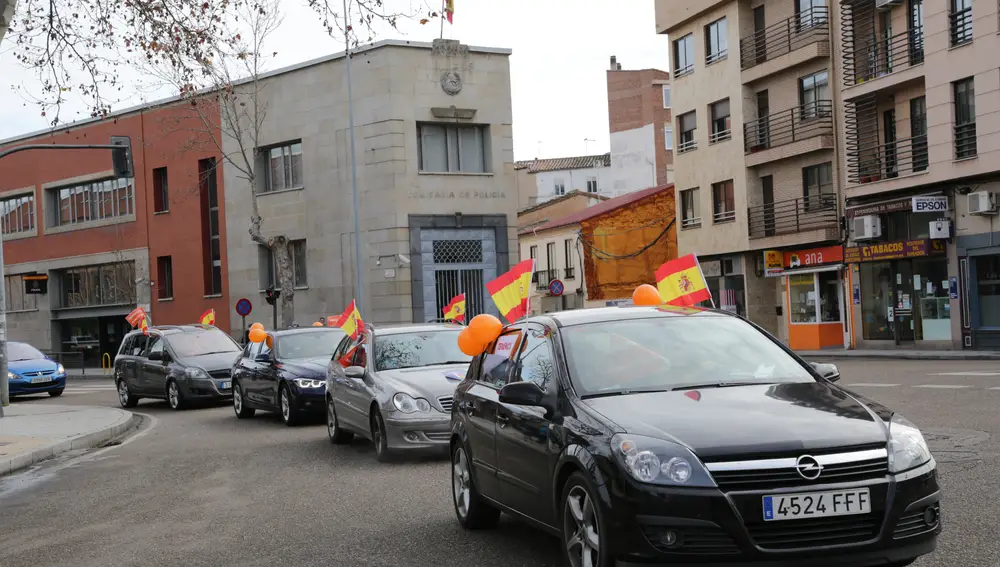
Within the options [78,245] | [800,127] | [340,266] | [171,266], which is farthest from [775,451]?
[78,245]

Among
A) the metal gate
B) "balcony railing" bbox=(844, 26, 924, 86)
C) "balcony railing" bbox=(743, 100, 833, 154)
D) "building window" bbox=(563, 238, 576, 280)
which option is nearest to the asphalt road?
"balcony railing" bbox=(844, 26, 924, 86)

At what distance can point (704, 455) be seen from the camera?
5230 mm

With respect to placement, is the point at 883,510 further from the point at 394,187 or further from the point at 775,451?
the point at 394,187

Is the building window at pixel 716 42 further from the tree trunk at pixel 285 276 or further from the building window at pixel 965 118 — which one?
the tree trunk at pixel 285 276

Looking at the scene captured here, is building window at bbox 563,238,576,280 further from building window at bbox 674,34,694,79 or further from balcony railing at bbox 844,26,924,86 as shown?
balcony railing at bbox 844,26,924,86

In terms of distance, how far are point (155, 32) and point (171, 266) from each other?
3520cm

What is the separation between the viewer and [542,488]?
637cm

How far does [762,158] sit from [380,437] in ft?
95.9

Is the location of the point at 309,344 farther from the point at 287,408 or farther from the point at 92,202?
the point at 92,202

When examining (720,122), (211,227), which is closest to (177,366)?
(211,227)

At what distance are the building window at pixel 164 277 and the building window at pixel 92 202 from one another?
2836 millimetres

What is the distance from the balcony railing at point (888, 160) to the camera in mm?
32625

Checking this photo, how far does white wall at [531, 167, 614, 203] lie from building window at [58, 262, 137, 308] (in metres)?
32.0

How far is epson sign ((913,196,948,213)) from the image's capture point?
31.3 meters
